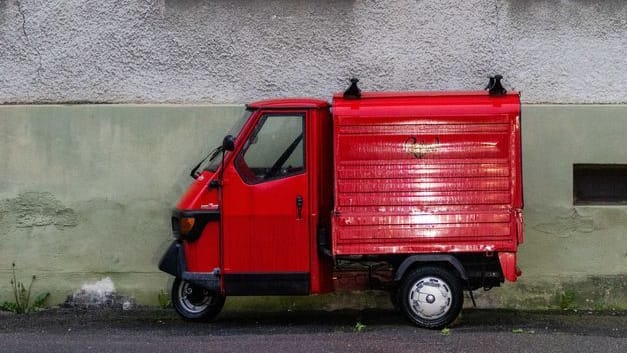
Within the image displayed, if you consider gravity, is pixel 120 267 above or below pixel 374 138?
below

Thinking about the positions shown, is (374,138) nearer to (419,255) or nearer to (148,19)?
(419,255)

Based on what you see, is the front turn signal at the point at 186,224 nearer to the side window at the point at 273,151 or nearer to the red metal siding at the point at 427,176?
the side window at the point at 273,151

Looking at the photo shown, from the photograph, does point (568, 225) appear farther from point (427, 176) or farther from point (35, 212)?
point (35, 212)

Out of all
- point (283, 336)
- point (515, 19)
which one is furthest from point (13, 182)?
point (515, 19)

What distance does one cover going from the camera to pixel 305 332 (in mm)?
7957

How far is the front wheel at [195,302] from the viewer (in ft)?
27.9

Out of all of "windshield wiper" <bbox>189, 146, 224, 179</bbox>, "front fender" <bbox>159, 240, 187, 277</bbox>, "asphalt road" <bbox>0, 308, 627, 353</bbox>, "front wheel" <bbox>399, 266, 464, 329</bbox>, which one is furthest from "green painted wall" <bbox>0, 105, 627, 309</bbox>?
"front wheel" <bbox>399, 266, 464, 329</bbox>

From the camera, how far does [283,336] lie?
25.2 feet

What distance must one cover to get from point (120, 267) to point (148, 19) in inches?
97.7

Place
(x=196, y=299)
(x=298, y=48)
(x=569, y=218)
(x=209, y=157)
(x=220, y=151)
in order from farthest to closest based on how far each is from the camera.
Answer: (x=298, y=48) → (x=569, y=218) → (x=209, y=157) → (x=196, y=299) → (x=220, y=151)

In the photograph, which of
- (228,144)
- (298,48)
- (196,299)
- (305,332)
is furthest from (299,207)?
(298,48)

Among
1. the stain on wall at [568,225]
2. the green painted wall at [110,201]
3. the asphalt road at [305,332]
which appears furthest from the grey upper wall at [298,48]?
the asphalt road at [305,332]

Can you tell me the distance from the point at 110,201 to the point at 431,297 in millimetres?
3431

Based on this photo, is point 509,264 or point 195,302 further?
point 195,302
